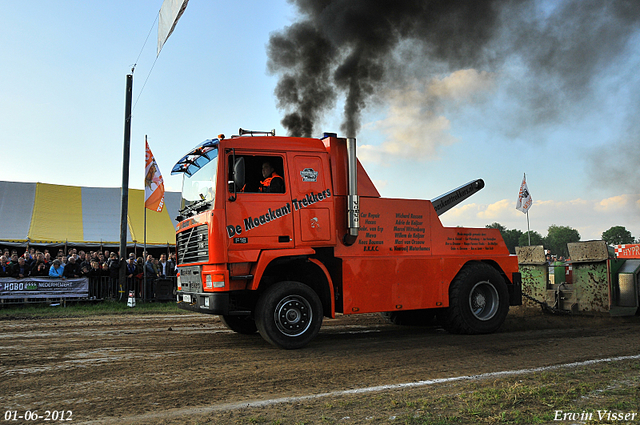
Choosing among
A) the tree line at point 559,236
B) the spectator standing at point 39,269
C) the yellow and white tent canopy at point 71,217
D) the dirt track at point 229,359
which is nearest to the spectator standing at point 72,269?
the spectator standing at point 39,269

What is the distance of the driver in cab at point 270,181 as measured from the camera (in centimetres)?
745

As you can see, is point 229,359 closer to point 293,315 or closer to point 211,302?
point 211,302

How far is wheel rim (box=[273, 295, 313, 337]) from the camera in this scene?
7.20 meters

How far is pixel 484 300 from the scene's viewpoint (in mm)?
9211

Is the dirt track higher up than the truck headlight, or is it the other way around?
the truck headlight

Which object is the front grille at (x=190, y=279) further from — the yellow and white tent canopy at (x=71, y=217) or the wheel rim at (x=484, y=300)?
the yellow and white tent canopy at (x=71, y=217)

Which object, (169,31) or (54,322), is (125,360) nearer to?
(54,322)

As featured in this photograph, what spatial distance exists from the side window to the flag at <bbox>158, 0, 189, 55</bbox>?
3.93 meters

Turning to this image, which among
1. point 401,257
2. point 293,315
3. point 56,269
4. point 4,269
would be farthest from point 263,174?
point 4,269

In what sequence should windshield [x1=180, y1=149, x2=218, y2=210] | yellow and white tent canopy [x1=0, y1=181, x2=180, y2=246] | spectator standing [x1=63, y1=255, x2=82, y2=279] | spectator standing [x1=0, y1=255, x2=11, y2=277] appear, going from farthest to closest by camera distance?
yellow and white tent canopy [x1=0, y1=181, x2=180, y2=246] → spectator standing [x1=63, y1=255, x2=82, y2=279] → spectator standing [x1=0, y1=255, x2=11, y2=277] → windshield [x1=180, y1=149, x2=218, y2=210]

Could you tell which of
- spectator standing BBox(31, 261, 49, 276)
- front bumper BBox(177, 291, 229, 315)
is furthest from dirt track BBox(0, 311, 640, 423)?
spectator standing BBox(31, 261, 49, 276)

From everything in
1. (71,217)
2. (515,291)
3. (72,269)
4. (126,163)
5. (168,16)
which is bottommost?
(515,291)

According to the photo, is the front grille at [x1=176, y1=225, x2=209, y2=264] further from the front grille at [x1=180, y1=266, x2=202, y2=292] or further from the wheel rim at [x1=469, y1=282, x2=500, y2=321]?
the wheel rim at [x1=469, y1=282, x2=500, y2=321]

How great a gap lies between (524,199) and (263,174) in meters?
22.8
